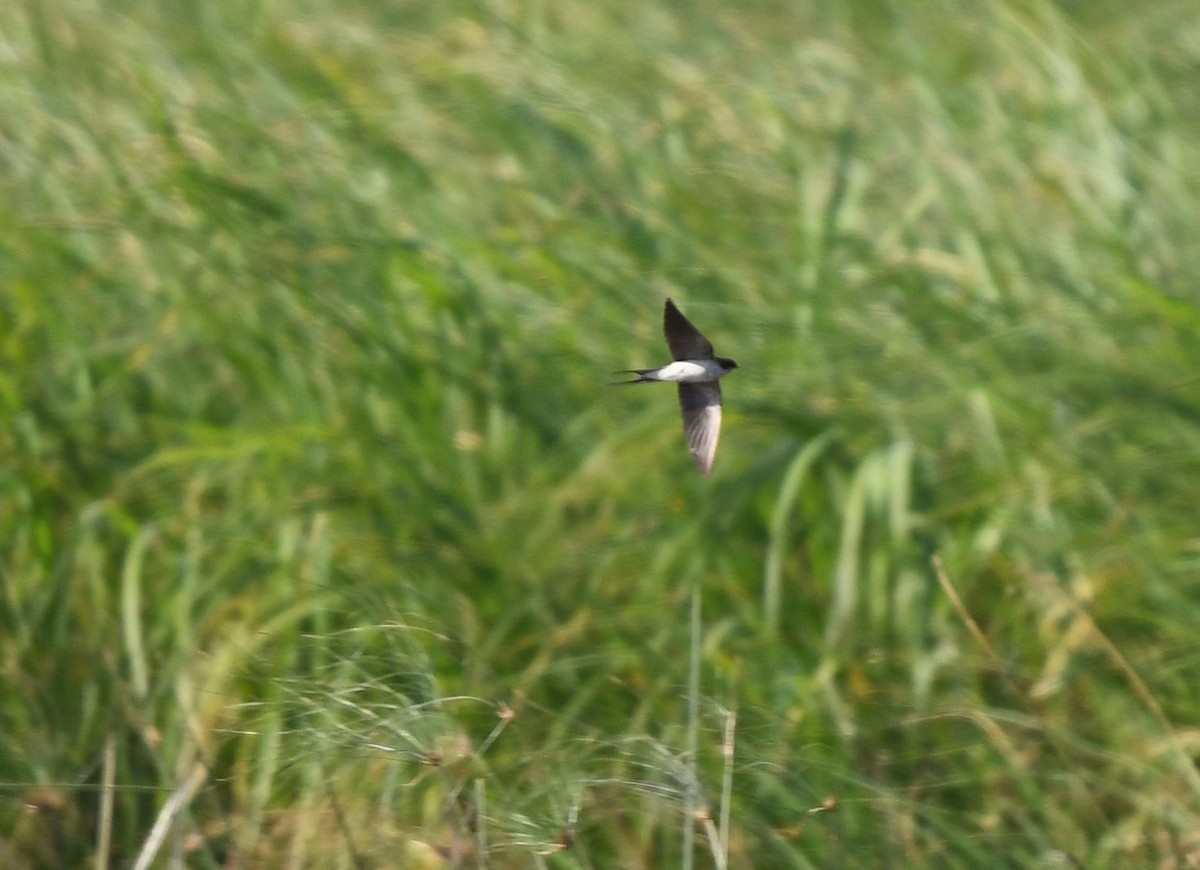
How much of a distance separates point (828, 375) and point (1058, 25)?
1218 mm

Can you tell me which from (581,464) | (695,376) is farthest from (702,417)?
(581,464)

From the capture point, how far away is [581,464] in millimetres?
2982

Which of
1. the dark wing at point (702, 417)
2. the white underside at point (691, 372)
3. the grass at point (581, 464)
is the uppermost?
the white underside at point (691, 372)

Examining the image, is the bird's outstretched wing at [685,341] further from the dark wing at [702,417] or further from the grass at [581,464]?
the grass at [581,464]

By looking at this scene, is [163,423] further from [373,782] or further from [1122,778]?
[1122,778]

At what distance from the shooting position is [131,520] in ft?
9.22

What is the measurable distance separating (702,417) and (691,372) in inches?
2.8

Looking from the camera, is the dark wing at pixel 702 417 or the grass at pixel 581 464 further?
the grass at pixel 581 464

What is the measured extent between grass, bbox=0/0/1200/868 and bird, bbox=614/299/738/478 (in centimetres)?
44

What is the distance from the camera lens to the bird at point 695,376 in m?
1.51

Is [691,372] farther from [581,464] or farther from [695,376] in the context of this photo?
[581,464]

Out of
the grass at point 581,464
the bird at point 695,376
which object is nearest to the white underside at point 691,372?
the bird at point 695,376

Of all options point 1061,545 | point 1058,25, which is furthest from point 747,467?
point 1058,25

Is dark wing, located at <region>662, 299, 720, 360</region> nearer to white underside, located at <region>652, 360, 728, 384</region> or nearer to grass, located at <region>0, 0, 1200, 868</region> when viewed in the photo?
white underside, located at <region>652, 360, 728, 384</region>
